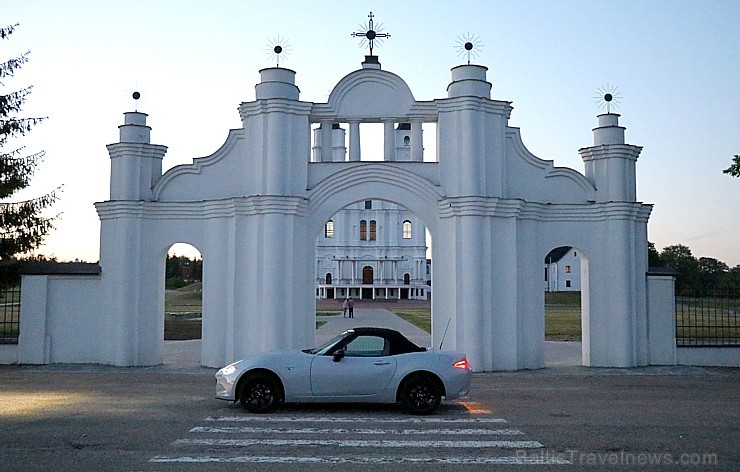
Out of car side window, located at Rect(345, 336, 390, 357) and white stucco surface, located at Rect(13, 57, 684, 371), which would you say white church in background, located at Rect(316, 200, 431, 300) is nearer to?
white stucco surface, located at Rect(13, 57, 684, 371)

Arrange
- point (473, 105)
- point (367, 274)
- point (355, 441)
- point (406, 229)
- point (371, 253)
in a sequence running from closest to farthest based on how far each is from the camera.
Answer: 1. point (355, 441)
2. point (473, 105)
3. point (371, 253)
4. point (367, 274)
5. point (406, 229)

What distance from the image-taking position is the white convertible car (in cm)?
1226

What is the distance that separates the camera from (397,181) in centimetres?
1978

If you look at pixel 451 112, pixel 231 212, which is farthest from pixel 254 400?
pixel 451 112

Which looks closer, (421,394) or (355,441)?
(355,441)

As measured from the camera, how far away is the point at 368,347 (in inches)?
496

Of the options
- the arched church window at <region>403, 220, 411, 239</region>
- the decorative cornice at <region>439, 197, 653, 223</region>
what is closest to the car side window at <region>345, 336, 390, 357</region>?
the decorative cornice at <region>439, 197, 653, 223</region>

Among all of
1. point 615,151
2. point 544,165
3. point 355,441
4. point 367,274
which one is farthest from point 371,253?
point 355,441

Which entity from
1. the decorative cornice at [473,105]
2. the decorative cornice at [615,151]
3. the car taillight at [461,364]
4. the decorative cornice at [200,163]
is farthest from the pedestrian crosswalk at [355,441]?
the decorative cornice at [615,151]

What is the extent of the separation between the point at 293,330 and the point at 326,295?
211 ft

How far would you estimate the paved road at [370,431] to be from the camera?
8.95 m

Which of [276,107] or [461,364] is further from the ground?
[276,107]

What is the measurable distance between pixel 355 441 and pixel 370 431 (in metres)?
0.78

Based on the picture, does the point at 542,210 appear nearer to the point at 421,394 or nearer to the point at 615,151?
the point at 615,151
